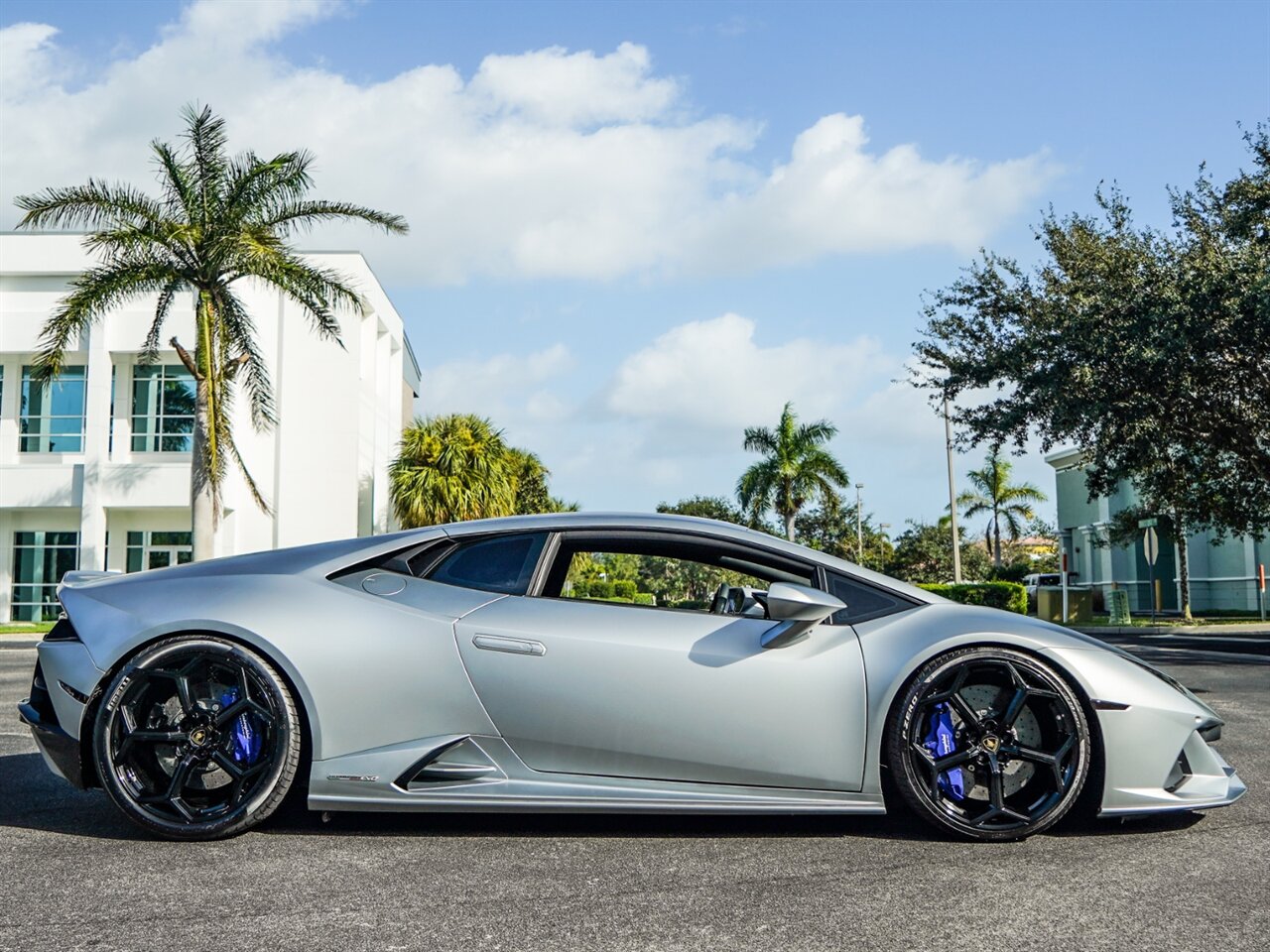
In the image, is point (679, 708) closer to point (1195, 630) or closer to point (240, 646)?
point (240, 646)

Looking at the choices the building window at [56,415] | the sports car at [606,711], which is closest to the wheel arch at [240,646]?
the sports car at [606,711]

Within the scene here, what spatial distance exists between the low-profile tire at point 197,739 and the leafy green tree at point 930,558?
65081 mm

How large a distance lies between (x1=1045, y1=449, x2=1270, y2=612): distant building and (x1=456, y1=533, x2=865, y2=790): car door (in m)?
32.2

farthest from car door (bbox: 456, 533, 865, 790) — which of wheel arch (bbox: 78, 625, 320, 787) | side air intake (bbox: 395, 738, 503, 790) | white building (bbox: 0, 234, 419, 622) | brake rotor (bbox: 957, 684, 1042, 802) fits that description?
white building (bbox: 0, 234, 419, 622)

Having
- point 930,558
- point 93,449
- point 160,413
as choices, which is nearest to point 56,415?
point 93,449

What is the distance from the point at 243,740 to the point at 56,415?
33.3m

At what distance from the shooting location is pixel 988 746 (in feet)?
13.9

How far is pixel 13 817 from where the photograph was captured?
187 inches

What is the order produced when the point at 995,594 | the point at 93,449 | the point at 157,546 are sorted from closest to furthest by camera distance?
the point at 93,449, the point at 995,594, the point at 157,546

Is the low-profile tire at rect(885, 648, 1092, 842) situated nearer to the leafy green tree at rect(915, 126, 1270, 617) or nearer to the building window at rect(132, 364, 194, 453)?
the leafy green tree at rect(915, 126, 1270, 617)

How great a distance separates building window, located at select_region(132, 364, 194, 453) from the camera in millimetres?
34250

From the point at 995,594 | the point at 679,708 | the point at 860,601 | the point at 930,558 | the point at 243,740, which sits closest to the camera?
the point at 679,708

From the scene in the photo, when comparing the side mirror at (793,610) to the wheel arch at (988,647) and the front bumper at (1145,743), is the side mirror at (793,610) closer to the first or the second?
the wheel arch at (988,647)

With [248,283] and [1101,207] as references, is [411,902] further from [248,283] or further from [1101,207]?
[248,283]
